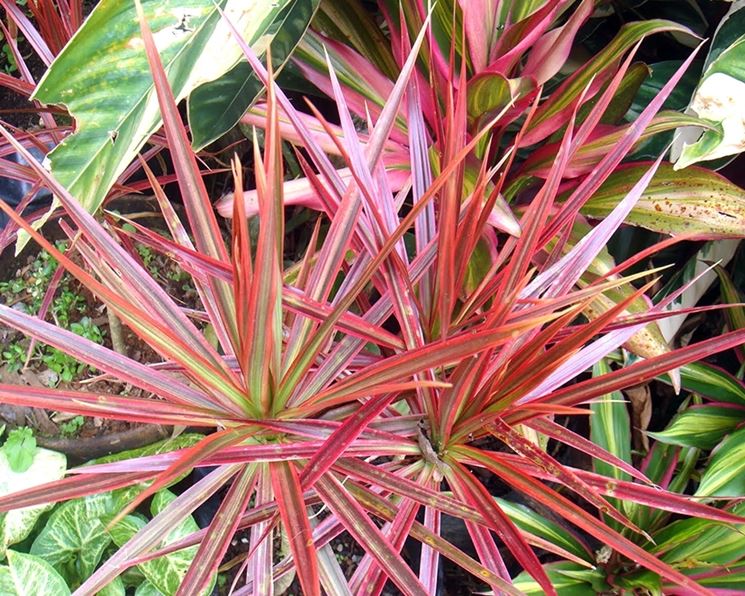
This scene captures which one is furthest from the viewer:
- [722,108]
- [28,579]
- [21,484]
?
[21,484]

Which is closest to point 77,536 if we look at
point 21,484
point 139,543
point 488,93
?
point 21,484

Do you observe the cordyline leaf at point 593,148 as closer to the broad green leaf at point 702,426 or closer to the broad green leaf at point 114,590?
the broad green leaf at point 702,426

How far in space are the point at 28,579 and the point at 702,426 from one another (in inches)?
41.9

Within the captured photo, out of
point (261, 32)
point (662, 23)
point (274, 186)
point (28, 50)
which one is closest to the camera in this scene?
point (274, 186)

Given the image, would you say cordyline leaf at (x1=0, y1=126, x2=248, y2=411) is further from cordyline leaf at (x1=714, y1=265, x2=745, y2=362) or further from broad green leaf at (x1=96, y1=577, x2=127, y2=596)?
cordyline leaf at (x1=714, y1=265, x2=745, y2=362)

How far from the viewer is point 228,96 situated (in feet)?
2.19

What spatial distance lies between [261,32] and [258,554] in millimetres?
492

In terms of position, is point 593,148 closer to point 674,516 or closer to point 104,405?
point 104,405

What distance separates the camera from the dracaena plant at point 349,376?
410 mm

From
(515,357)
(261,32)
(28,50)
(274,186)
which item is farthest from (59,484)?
(28,50)

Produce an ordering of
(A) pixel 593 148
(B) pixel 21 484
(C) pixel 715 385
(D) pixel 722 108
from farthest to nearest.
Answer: (C) pixel 715 385, (B) pixel 21 484, (A) pixel 593 148, (D) pixel 722 108

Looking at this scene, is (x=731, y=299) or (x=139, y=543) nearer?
(x=139, y=543)

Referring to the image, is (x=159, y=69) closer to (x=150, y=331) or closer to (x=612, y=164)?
(x=150, y=331)

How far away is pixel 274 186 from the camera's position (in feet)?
1.25
